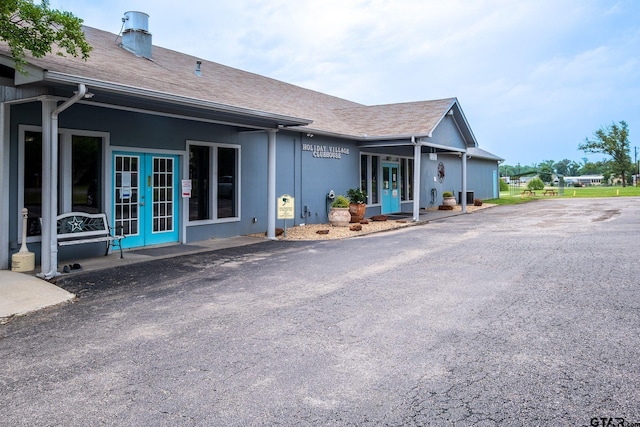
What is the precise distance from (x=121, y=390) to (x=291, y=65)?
41.7 meters

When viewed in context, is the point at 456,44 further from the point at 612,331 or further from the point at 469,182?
the point at 612,331

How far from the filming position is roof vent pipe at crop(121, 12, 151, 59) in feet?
42.0

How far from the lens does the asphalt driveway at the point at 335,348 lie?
3.23m

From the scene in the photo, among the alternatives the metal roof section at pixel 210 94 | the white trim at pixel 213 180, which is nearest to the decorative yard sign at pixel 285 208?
the white trim at pixel 213 180

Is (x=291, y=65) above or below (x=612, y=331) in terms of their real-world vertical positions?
above

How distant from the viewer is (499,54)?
31.5m

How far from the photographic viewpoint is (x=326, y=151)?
1611 cm

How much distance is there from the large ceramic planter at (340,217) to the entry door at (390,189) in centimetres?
507

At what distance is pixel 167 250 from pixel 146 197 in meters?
1.29

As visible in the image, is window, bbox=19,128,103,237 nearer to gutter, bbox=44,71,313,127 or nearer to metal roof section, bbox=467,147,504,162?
gutter, bbox=44,71,313,127

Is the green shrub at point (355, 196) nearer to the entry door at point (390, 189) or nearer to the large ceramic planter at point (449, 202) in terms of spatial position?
the entry door at point (390, 189)

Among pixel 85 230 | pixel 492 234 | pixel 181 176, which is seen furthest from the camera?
pixel 492 234

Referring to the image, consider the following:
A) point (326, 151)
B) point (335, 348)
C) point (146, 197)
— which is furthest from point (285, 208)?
point (335, 348)

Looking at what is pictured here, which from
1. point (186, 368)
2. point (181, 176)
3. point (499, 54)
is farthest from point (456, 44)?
point (186, 368)
